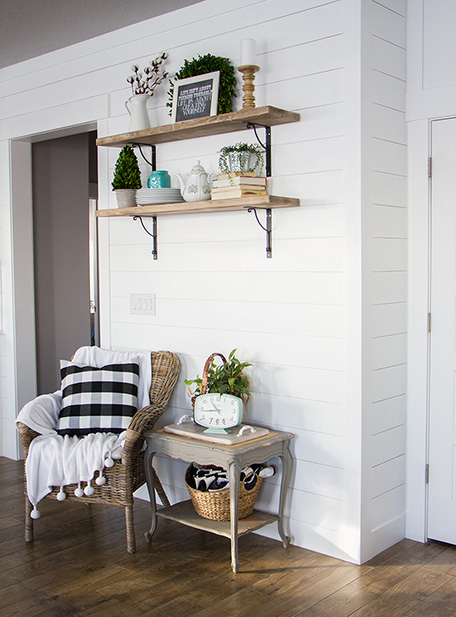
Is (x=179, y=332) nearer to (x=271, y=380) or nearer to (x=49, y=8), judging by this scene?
(x=271, y=380)

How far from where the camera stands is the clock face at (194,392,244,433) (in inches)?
118

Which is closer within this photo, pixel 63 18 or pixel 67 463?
pixel 67 463

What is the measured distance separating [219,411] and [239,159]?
3.70ft

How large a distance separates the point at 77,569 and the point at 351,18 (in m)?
2.58

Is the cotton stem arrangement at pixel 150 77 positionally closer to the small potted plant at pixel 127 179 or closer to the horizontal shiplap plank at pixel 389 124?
the small potted plant at pixel 127 179

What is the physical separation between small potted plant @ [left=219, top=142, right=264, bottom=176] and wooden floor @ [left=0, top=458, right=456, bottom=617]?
172 centimetres

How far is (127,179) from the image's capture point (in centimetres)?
352

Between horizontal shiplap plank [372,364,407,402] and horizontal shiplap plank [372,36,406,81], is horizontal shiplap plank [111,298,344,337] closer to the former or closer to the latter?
horizontal shiplap plank [372,364,407,402]

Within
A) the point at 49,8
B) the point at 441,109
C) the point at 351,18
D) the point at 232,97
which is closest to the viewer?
the point at 351,18

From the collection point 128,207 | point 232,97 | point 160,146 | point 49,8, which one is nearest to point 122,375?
point 128,207

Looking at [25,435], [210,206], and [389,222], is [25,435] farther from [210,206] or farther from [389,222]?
[389,222]

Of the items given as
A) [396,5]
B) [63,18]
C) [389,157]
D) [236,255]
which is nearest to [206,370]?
[236,255]

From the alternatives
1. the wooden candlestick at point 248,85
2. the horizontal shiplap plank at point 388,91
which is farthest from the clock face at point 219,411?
the horizontal shiplap plank at point 388,91

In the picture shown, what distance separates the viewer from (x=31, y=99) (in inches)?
171
